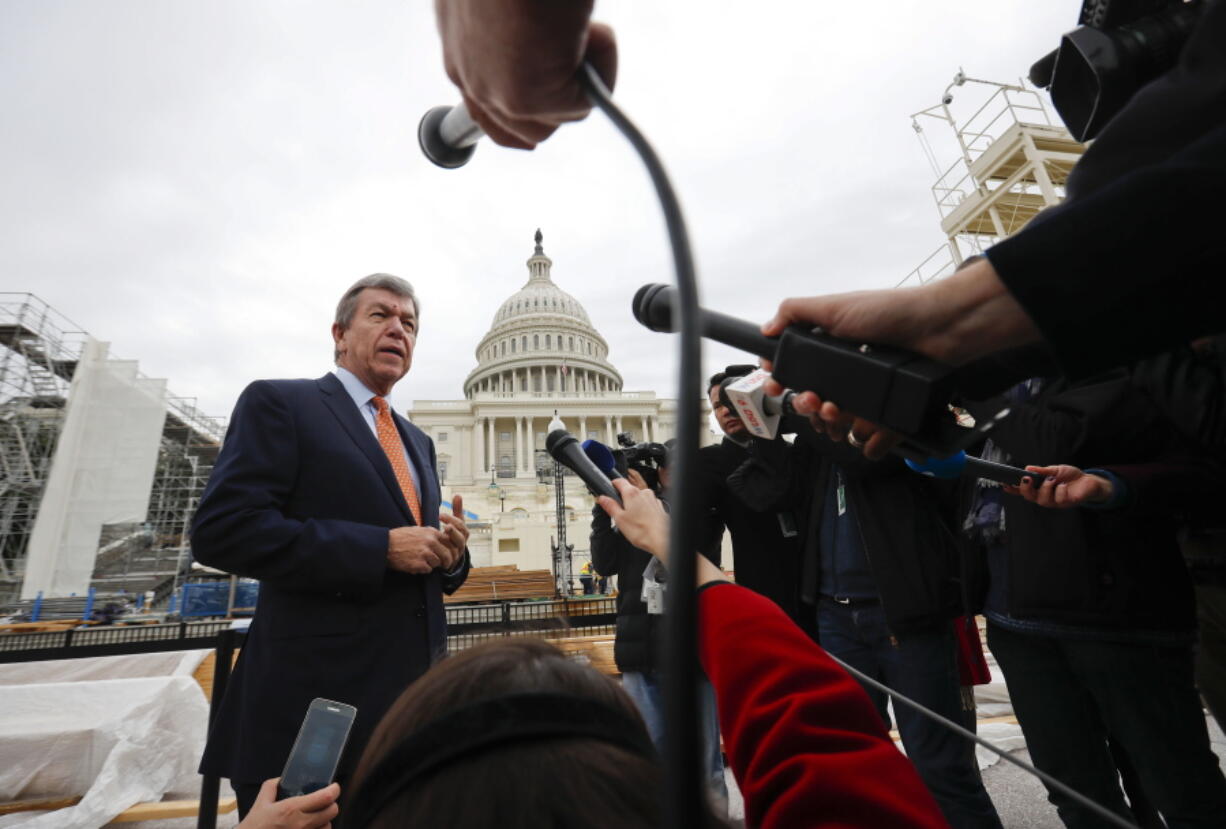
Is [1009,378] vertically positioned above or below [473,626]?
above

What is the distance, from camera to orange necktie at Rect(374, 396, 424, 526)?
2.16 metres

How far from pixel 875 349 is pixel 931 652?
→ 7.20 ft

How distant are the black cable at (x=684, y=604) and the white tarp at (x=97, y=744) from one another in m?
4.24

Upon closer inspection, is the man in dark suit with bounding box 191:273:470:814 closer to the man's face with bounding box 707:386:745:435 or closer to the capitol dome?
the man's face with bounding box 707:386:745:435

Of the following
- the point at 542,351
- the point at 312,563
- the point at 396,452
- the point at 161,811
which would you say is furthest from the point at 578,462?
the point at 542,351

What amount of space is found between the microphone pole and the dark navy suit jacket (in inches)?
63.6

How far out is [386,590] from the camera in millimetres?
1846

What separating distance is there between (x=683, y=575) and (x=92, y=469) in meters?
27.4

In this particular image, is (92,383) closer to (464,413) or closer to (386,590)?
(386,590)

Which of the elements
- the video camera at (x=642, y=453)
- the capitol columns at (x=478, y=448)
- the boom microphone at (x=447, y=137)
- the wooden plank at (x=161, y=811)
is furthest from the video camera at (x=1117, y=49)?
the capitol columns at (x=478, y=448)

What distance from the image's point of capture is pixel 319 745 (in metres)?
1.20

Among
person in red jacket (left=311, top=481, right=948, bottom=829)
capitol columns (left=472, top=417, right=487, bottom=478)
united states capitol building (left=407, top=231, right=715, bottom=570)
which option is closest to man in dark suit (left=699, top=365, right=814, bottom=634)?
person in red jacket (left=311, top=481, right=948, bottom=829)

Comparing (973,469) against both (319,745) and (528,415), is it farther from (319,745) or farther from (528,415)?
(528,415)

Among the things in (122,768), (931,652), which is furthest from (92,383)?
(931,652)
